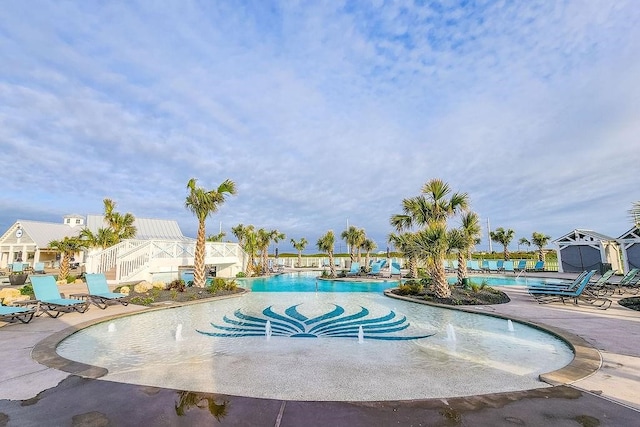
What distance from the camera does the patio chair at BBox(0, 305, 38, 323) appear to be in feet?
23.5

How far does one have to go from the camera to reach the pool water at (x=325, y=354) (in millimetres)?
3830

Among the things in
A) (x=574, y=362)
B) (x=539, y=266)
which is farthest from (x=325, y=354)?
(x=539, y=266)

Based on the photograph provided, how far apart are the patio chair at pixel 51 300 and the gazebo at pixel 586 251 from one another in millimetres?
28135

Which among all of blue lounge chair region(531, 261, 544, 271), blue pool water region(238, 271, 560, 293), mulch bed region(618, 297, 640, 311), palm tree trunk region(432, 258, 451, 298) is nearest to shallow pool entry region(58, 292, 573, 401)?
palm tree trunk region(432, 258, 451, 298)

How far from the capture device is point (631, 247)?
19.4 m

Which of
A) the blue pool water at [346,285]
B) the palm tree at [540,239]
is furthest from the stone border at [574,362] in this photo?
the palm tree at [540,239]

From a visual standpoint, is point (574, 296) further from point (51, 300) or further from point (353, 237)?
point (353, 237)

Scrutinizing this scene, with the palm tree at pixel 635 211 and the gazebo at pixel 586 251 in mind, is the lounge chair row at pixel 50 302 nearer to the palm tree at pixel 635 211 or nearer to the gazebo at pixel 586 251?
the palm tree at pixel 635 211

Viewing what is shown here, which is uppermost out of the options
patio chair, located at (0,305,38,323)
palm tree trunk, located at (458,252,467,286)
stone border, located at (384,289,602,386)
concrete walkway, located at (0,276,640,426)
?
palm tree trunk, located at (458,252,467,286)

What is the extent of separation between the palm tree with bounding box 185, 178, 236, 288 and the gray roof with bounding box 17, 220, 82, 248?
2835 cm

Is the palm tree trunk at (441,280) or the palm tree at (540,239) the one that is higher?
the palm tree at (540,239)

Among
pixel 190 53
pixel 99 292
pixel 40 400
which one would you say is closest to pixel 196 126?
pixel 190 53

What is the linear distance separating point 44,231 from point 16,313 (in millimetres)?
37257

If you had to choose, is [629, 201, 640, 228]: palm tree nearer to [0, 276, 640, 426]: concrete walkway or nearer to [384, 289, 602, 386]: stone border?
[384, 289, 602, 386]: stone border
